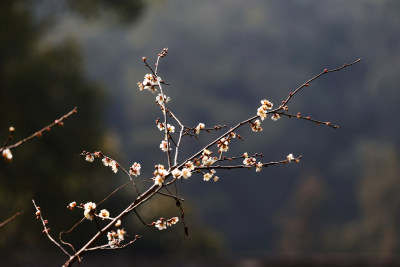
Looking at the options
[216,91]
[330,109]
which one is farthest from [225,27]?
[330,109]

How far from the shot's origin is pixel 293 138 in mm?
56125

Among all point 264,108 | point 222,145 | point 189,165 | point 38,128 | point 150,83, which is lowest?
point 189,165

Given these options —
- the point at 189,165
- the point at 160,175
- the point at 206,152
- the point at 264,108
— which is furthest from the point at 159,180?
the point at 264,108

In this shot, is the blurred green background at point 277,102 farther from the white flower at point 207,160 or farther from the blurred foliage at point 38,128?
the white flower at point 207,160

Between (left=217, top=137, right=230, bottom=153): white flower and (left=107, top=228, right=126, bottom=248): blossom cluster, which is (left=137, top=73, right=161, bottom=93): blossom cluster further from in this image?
(left=107, top=228, right=126, bottom=248): blossom cluster

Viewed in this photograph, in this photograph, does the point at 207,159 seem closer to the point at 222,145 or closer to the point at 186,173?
the point at 222,145

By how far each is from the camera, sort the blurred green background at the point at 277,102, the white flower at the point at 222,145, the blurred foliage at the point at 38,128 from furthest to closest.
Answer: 1. the blurred green background at the point at 277,102
2. the blurred foliage at the point at 38,128
3. the white flower at the point at 222,145

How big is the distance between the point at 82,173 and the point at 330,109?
4121cm

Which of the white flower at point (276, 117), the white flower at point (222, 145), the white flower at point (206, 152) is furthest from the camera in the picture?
the white flower at point (276, 117)

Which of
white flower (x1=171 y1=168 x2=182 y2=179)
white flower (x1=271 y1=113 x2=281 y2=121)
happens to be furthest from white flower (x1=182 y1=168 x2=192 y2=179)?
white flower (x1=271 y1=113 x2=281 y2=121)

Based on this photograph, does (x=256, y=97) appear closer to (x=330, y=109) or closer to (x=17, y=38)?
(x=330, y=109)

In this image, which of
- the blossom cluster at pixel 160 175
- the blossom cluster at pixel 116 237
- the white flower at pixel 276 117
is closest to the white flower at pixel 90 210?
the blossom cluster at pixel 116 237

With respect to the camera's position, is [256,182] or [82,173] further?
[256,182]

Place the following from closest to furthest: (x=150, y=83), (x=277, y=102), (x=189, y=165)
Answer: (x=189, y=165) < (x=150, y=83) < (x=277, y=102)
